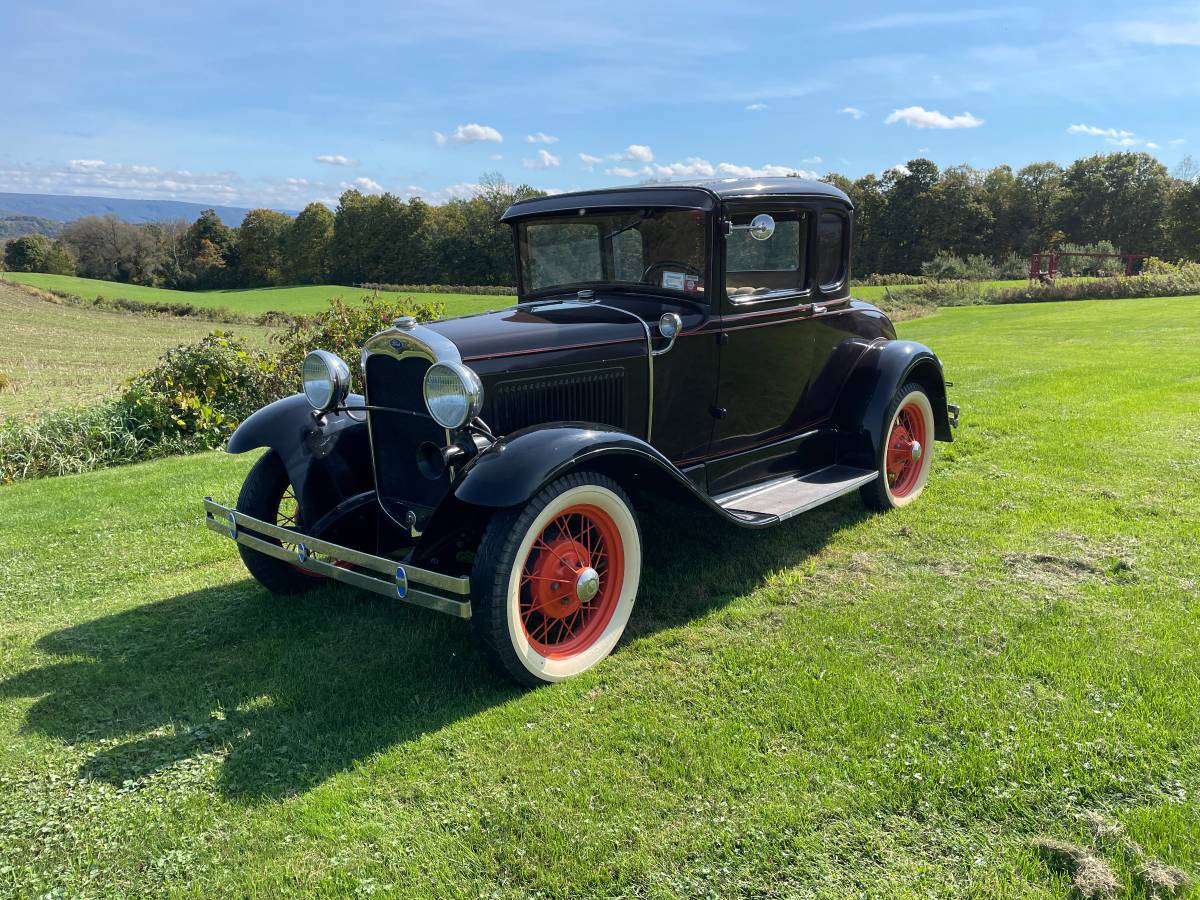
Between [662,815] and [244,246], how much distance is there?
172 ft

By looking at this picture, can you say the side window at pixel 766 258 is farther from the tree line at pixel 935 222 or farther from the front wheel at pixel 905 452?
the tree line at pixel 935 222

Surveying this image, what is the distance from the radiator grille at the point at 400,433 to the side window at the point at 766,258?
5.89 ft

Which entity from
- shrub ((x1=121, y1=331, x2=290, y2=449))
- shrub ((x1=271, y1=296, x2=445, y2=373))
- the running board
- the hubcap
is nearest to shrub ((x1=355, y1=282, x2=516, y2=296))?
shrub ((x1=271, y1=296, x2=445, y2=373))

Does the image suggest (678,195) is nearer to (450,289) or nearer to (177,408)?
(177,408)

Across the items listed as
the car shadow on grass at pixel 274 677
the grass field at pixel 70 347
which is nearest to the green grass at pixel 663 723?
the car shadow on grass at pixel 274 677

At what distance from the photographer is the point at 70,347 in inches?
743

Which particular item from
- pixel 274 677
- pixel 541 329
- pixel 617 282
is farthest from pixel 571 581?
pixel 617 282

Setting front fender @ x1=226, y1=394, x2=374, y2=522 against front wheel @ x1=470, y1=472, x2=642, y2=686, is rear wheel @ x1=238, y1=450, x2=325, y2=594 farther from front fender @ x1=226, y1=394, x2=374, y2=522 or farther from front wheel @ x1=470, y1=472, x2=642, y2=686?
front wheel @ x1=470, y1=472, x2=642, y2=686

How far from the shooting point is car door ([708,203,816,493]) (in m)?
4.57

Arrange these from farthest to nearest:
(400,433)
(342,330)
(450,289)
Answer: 1. (450,289)
2. (342,330)
3. (400,433)

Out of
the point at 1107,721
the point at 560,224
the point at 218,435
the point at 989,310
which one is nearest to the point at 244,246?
the point at 989,310

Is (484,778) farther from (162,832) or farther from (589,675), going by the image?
(162,832)

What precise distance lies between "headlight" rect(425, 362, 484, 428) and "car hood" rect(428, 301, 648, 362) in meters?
0.24

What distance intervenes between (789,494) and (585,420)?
4.81ft
